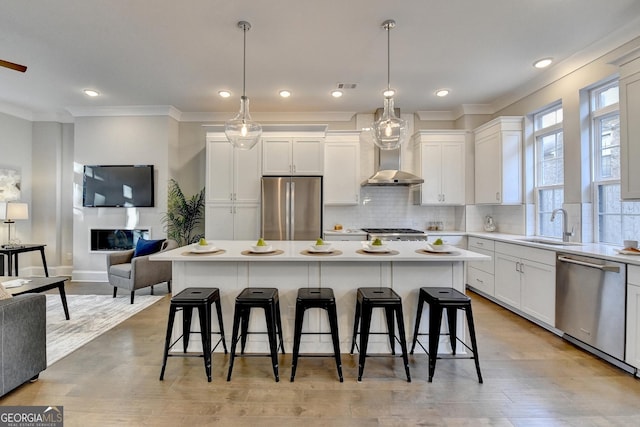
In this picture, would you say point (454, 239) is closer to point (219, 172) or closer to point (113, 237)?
point (219, 172)

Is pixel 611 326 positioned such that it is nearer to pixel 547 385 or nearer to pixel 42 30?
pixel 547 385

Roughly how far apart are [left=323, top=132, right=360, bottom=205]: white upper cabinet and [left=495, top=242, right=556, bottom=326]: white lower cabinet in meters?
2.26

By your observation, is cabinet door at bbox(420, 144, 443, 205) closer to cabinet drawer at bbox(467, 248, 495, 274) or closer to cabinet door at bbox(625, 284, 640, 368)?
cabinet drawer at bbox(467, 248, 495, 274)

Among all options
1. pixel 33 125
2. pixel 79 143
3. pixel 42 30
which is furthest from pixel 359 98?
pixel 33 125

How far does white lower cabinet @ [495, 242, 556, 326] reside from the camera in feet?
9.82

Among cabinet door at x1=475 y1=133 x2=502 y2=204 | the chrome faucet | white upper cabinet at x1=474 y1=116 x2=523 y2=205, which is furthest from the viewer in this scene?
cabinet door at x1=475 y1=133 x2=502 y2=204

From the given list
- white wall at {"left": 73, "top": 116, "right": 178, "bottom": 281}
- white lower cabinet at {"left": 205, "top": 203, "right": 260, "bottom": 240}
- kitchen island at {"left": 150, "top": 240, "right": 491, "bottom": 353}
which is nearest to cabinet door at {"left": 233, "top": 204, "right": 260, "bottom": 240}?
white lower cabinet at {"left": 205, "top": 203, "right": 260, "bottom": 240}

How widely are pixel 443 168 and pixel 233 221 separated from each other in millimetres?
→ 3554

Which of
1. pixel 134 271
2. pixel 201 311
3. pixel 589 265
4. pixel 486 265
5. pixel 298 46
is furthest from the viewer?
pixel 486 265

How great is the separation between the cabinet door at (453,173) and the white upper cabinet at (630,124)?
93.8 inches

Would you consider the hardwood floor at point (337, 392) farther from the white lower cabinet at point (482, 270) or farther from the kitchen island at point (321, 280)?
the white lower cabinet at point (482, 270)

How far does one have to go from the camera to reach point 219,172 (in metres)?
4.71

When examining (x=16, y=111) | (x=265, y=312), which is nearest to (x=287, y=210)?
(x=265, y=312)

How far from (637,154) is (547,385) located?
1983 mm
